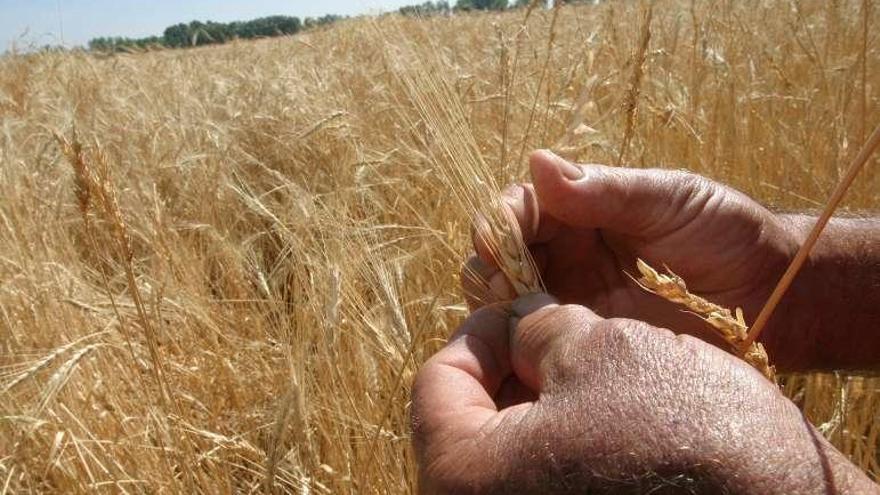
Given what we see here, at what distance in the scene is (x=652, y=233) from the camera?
3.49 ft

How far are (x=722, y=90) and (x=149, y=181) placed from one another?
5.77ft

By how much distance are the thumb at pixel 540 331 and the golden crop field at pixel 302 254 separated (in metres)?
0.13

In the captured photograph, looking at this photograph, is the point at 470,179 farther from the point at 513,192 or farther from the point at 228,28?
the point at 228,28

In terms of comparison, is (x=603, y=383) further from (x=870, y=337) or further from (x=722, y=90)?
(x=722, y=90)

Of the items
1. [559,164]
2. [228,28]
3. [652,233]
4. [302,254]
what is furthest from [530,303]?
[228,28]

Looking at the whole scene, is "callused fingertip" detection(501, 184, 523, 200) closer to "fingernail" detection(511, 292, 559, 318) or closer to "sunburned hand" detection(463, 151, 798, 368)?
"sunburned hand" detection(463, 151, 798, 368)

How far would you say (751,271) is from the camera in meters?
1.07

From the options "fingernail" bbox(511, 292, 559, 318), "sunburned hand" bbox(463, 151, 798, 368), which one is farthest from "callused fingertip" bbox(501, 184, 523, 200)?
"fingernail" bbox(511, 292, 559, 318)

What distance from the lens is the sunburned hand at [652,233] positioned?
98 centimetres

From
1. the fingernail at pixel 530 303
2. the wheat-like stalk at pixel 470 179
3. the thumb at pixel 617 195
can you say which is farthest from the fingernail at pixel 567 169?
the fingernail at pixel 530 303

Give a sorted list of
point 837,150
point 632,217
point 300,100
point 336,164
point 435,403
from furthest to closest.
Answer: point 300,100 → point 336,164 → point 837,150 → point 632,217 → point 435,403

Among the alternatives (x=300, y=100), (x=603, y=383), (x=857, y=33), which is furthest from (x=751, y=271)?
(x=300, y=100)

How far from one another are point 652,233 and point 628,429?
582 millimetres

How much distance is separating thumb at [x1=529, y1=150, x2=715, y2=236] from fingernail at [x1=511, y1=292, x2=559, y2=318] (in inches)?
8.0
